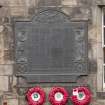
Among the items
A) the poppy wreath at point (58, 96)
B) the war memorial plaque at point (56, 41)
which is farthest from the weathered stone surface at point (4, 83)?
the poppy wreath at point (58, 96)

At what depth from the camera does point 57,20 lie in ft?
141

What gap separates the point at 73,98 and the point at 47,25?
1.75 meters

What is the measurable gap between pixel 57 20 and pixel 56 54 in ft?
2.50

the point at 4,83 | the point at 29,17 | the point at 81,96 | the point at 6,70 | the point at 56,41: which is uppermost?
the point at 29,17

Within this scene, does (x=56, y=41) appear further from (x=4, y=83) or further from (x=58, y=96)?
(x=4, y=83)

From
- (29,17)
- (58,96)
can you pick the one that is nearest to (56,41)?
(29,17)

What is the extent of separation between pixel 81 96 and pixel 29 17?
2.12m

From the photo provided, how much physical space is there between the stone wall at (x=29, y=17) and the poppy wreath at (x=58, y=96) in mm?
246

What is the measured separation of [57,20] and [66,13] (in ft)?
0.84

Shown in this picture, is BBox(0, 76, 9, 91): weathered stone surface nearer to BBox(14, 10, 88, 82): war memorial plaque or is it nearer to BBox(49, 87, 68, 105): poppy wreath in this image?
BBox(14, 10, 88, 82): war memorial plaque

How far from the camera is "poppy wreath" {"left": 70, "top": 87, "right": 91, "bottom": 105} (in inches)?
1688

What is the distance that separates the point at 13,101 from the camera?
43031mm

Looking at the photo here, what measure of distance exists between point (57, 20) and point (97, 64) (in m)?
1.33

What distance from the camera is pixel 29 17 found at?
4309 centimetres
